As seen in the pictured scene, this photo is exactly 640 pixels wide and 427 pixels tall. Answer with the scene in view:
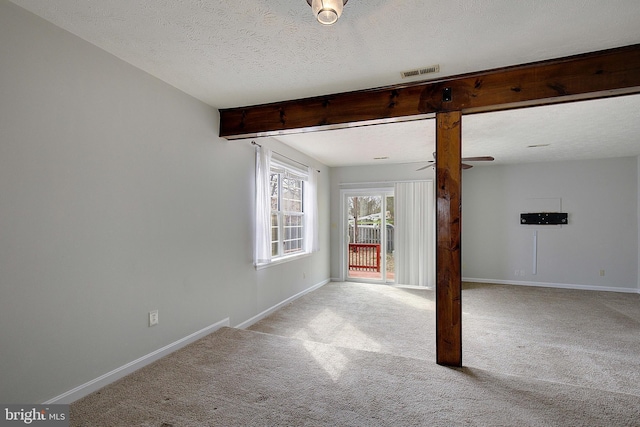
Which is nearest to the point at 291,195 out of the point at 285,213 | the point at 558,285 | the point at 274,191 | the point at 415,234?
the point at 285,213

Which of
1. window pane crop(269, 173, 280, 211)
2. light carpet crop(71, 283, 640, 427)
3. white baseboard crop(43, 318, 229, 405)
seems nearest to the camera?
light carpet crop(71, 283, 640, 427)

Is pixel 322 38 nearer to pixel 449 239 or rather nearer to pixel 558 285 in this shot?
pixel 449 239

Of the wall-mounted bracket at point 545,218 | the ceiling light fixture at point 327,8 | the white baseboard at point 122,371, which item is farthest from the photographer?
the wall-mounted bracket at point 545,218

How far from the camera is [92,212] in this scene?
2.14 m

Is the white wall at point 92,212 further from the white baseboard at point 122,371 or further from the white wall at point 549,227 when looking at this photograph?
the white wall at point 549,227

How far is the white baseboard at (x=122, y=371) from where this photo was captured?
199 cm

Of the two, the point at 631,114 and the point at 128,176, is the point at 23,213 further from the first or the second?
the point at 631,114

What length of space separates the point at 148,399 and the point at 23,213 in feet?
4.48

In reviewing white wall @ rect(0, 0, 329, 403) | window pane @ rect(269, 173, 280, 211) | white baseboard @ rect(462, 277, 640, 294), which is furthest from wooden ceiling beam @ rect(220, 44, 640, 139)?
white baseboard @ rect(462, 277, 640, 294)

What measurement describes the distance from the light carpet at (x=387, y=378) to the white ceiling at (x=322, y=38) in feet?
7.63

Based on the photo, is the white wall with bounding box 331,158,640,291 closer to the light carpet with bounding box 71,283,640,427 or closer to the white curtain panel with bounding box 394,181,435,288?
the white curtain panel with bounding box 394,181,435,288

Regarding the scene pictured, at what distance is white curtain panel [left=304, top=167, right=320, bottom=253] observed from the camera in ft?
18.1

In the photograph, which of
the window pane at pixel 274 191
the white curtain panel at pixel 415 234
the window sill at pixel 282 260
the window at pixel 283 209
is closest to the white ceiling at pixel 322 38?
the window at pixel 283 209

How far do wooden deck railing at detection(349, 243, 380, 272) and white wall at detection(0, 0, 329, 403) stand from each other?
3.90 meters
